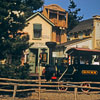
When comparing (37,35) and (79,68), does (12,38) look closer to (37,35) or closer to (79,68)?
(79,68)

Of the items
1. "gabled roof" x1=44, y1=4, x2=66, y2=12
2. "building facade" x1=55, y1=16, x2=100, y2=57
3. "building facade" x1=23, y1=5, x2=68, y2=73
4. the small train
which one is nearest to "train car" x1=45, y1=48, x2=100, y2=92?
the small train

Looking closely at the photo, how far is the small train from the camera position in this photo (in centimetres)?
1439

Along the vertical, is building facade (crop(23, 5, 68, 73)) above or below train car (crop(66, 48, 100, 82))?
above

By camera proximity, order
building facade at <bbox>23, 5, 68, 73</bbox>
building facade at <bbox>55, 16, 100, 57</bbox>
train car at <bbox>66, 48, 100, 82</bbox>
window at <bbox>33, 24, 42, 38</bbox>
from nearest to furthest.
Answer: train car at <bbox>66, 48, 100, 82</bbox>, building facade at <bbox>23, 5, 68, 73</bbox>, window at <bbox>33, 24, 42, 38</bbox>, building facade at <bbox>55, 16, 100, 57</bbox>

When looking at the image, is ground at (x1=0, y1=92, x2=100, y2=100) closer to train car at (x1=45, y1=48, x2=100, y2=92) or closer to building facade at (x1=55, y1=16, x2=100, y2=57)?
train car at (x1=45, y1=48, x2=100, y2=92)

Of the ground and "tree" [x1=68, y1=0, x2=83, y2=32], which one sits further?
"tree" [x1=68, y1=0, x2=83, y2=32]

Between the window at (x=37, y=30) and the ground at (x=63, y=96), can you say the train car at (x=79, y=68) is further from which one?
the window at (x=37, y=30)

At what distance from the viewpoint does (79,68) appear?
47.0 ft

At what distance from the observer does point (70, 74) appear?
14.7 m

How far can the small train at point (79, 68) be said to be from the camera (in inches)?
567

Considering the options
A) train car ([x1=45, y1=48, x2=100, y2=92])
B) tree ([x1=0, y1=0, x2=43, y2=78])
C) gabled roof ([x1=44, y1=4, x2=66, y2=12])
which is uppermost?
gabled roof ([x1=44, y1=4, x2=66, y2=12])

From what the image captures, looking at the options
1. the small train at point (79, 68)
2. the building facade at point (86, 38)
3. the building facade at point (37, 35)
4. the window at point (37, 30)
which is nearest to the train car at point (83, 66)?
the small train at point (79, 68)

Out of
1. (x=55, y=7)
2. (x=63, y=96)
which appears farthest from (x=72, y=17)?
(x=63, y=96)

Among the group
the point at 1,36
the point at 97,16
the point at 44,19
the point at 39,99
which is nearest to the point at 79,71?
the point at 39,99
